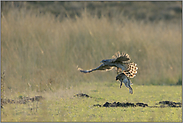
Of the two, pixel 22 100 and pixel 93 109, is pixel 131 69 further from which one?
pixel 22 100

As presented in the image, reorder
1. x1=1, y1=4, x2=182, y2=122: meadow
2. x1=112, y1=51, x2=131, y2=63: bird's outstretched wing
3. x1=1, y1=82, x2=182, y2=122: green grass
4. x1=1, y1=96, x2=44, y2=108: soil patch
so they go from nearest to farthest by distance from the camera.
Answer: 1. x1=112, y1=51, x2=131, y2=63: bird's outstretched wing
2. x1=1, y1=82, x2=182, y2=122: green grass
3. x1=1, y1=4, x2=182, y2=122: meadow
4. x1=1, y1=96, x2=44, y2=108: soil patch

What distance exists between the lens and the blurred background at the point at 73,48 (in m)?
7.22

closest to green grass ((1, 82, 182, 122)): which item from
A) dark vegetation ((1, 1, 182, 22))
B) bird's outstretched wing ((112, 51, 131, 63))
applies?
bird's outstretched wing ((112, 51, 131, 63))

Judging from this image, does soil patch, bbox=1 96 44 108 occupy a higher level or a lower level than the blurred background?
lower

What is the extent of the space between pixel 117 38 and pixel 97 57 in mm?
841

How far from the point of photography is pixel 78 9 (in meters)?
12.2

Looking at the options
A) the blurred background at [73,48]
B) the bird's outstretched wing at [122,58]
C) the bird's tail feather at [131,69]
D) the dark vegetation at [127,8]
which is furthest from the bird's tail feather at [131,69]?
the dark vegetation at [127,8]

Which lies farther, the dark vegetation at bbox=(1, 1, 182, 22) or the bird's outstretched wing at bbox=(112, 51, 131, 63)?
the dark vegetation at bbox=(1, 1, 182, 22)

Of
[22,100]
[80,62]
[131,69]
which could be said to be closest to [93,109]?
[131,69]

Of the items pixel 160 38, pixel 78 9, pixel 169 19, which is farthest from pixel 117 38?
pixel 169 19

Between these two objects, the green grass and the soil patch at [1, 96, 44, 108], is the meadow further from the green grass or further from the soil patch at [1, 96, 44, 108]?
the soil patch at [1, 96, 44, 108]

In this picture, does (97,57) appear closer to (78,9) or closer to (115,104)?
(115,104)

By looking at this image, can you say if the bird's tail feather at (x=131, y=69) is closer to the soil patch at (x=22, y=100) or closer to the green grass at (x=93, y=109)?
the green grass at (x=93, y=109)

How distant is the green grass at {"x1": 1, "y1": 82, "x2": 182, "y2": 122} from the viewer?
4594 millimetres
